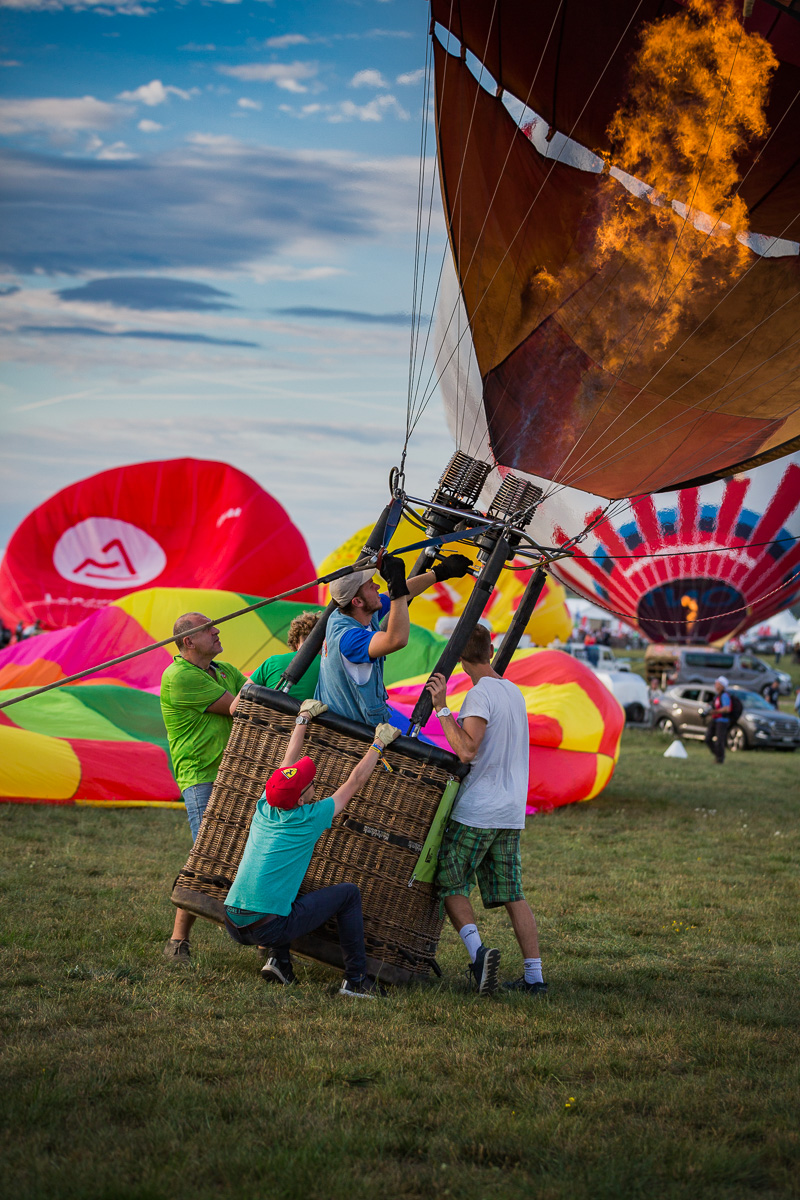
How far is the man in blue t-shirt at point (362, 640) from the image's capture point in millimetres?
3604

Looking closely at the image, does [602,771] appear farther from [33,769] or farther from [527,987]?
[527,987]

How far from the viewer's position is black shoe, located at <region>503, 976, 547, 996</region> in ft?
12.1

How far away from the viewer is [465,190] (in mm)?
5023

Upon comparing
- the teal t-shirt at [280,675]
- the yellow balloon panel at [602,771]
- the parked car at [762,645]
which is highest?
the parked car at [762,645]

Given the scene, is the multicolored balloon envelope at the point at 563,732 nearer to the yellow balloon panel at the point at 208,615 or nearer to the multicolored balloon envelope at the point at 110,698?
the multicolored balloon envelope at the point at 110,698

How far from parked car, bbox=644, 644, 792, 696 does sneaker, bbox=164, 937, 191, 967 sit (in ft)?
57.0

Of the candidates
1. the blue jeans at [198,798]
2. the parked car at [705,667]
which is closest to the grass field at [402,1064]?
the blue jeans at [198,798]

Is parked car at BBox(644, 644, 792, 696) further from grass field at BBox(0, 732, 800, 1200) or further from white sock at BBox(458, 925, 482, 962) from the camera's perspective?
white sock at BBox(458, 925, 482, 962)

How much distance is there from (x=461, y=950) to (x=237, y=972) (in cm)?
103

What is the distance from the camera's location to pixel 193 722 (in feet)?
13.9

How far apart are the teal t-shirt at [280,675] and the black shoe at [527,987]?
126cm

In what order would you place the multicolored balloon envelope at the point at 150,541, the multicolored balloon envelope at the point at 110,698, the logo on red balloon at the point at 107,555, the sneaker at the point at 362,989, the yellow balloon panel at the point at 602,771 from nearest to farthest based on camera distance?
the sneaker at the point at 362,989 → the multicolored balloon envelope at the point at 110,698 → the yellow balloon panel at the point at 602,771 → the multicolored balloon envelope at the point at 150,541 → the logo on red balloon at the point at 107,555

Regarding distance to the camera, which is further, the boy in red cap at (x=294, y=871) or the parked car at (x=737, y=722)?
the parked car at (x=737, y=722)

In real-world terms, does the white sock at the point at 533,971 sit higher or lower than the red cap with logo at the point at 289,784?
lower
